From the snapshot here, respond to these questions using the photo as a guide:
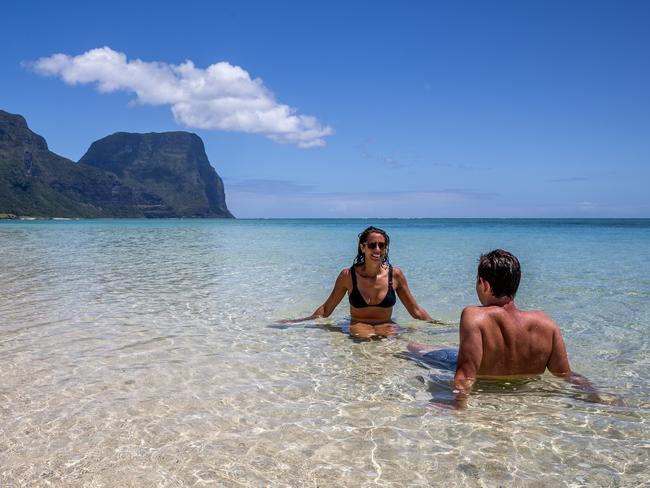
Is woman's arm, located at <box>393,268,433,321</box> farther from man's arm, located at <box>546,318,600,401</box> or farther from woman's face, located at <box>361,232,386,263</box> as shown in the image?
man's arm, located at <box>546,318,600,401</box>

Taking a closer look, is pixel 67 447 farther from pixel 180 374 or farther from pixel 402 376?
pixel 402 376

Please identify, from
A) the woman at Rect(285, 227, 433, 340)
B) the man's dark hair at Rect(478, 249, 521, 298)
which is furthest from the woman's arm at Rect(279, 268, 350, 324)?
the man's dark hair at Rect(478, 249, 521, 298)

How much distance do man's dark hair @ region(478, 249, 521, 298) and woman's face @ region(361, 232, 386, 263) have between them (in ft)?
7.98

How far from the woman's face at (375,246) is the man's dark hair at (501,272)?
243 centimetres

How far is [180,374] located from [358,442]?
239 centimetres

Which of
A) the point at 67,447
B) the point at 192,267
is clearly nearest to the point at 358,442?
the point at 67,447

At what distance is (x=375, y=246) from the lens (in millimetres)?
6762

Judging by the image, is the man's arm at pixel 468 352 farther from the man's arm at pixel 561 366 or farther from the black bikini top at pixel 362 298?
the black bikini top at pixel 362 298

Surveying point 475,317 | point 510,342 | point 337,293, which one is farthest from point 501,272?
point 337,293

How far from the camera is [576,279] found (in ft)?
46.2

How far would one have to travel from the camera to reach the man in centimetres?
437

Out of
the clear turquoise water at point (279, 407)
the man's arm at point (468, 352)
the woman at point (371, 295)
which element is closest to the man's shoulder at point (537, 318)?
the man's arm at point (468, 352)

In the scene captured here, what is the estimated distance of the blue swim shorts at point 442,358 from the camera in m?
5.69

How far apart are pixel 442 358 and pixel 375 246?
67.5 inches
